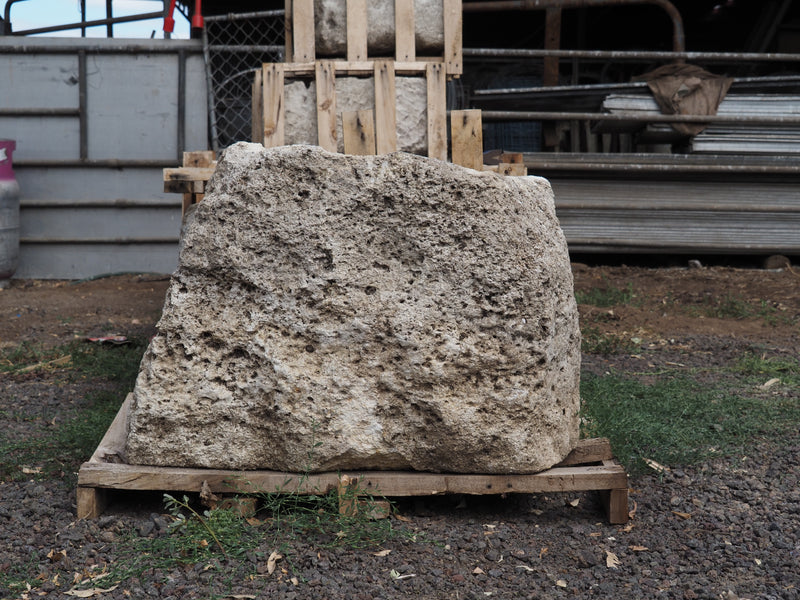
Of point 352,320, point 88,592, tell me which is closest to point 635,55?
point 352,320

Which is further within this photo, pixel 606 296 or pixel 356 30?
pixel 606 296

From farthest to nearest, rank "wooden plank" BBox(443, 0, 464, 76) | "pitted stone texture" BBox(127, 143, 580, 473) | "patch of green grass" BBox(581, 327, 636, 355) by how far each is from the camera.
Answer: "patch of green grass" BBox(581, 327, 636, 355), "wooden plank" BBox(443, 0, 464, 76), "pitted stone texture" BBox(127, 143, 580, 473)

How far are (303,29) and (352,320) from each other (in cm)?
246

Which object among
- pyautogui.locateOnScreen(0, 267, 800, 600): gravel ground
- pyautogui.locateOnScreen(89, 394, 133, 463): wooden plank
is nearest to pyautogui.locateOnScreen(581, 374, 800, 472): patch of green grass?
pyautogui.locateOnScreen(0, 267, 800, 600): gravel ground

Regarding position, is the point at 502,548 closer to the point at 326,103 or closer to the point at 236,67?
the point at 326,103

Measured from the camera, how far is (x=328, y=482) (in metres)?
2.55

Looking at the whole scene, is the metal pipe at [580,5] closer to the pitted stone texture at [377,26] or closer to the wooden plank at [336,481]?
the pitted stone texture at [377,26]

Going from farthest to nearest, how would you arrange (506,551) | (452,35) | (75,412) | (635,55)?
(635,55)
(452,35)
(75,412)
(506,551)

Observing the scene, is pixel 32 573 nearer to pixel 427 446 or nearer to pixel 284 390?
pixel 284 390

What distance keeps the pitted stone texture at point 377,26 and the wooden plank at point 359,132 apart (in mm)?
1721

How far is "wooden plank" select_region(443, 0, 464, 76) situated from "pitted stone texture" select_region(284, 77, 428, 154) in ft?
1.10

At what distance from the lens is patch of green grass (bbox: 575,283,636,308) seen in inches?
252

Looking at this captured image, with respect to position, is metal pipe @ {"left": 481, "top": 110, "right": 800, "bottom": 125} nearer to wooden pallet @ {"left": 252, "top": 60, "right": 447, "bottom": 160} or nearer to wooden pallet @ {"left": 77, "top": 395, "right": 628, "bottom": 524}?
wooden pallet @ {"left": 252, "top": 60, "right": 447, "bottom": 160}

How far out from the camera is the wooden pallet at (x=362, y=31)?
431cm
